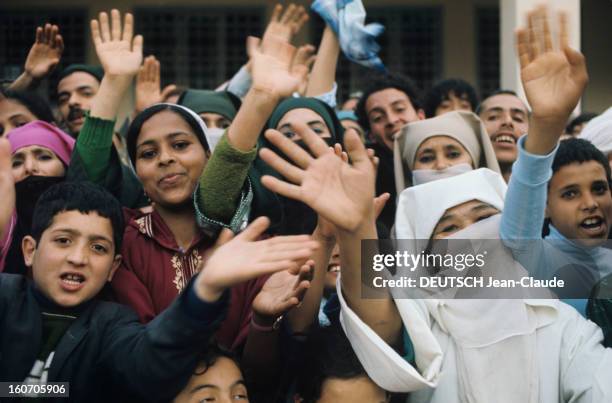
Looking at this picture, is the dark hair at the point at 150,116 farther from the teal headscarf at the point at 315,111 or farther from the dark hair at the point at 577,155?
the dark hair at the point at 577,155

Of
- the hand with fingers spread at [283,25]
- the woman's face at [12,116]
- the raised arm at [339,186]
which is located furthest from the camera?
the woman's face at [12,116]

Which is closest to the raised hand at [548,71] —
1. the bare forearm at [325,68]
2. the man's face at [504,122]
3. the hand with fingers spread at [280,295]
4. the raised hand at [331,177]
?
the raised hand at [331,177]

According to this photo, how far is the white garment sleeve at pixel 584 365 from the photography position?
2.47 meters

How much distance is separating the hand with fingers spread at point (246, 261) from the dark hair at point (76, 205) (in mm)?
520

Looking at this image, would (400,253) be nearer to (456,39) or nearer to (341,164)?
(341,164)

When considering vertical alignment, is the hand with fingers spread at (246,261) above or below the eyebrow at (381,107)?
below

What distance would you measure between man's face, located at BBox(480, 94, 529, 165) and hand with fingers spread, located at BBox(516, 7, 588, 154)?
139 cm

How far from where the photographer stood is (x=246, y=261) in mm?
2223

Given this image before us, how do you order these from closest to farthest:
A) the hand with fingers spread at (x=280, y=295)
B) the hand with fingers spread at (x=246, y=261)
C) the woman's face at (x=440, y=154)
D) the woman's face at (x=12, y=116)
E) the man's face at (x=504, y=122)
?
1. the hand with fingers spread at (x=246, y=261)
2. the hand with fingers spread at (x=280, y=295)
3. the woman's face at (x=440, y=154)
4. the woman's face at (x=12, y=116)
5. the man's face at (x=504, y=122)

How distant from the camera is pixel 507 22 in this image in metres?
6.00

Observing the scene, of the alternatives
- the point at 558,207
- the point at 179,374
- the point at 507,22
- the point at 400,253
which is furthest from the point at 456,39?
the point at 179,374

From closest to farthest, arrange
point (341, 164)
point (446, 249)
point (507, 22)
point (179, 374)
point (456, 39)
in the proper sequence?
point (179, 374), point (341, 164), point (446, 249), point (507, 22), point (456, 39)

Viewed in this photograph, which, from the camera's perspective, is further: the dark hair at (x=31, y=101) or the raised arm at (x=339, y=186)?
the dark hair at (x=31, y=101)

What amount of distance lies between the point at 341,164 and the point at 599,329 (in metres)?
0.89
